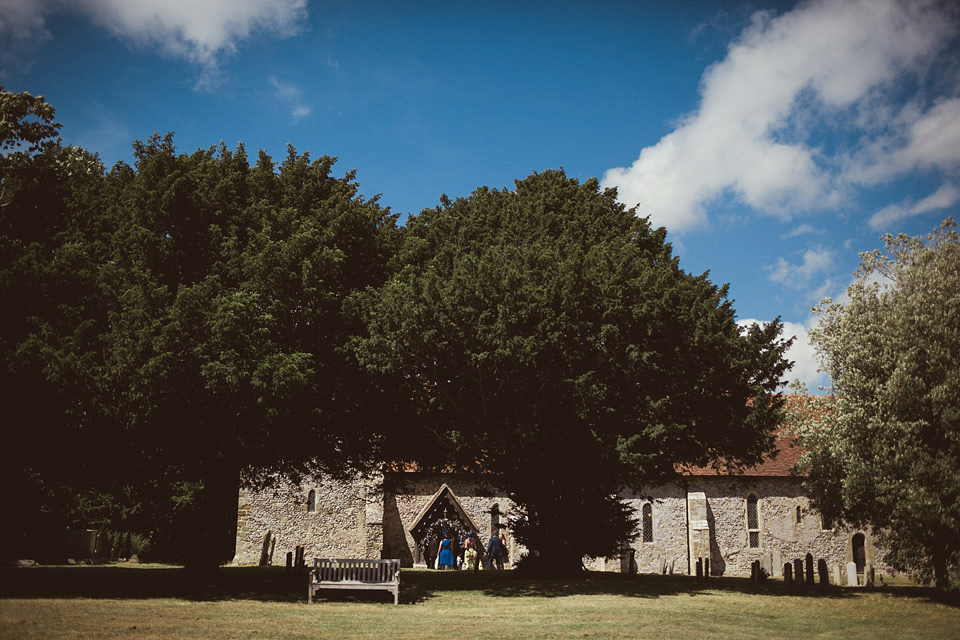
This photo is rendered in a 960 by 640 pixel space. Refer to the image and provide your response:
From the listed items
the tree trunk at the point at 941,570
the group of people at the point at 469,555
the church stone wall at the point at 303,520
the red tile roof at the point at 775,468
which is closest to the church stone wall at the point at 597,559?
the church stone wall at the point at 303,520

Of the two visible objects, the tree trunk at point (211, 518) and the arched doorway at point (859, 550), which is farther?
the arched doorway at point (859, 550)

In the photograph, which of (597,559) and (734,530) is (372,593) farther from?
(734,530)

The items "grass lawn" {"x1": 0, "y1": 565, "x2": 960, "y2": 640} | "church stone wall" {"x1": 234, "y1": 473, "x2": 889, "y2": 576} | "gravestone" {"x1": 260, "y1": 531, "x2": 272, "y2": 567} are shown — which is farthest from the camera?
"church stone wall" {"x1": 234, "y1": 473, "x2": 889, "y2": 576}

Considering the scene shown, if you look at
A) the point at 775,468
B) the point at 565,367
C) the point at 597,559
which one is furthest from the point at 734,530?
the point at 565,367

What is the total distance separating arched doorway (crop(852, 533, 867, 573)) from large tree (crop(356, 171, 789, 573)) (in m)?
23.6

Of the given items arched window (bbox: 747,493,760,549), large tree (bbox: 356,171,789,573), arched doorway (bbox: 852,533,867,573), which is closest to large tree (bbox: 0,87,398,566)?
large tree (bbox: 356,171,789,573)

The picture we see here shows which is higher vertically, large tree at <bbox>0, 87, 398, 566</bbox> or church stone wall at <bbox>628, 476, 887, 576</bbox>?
large tree at <bbox>0, 87, 398, 566</bbox>

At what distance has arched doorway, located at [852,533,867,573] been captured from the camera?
42.6m

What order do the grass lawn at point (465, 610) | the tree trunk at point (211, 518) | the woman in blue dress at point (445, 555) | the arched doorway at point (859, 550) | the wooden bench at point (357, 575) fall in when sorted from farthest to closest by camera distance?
the arched doorway at point (859, 550) → the woman in blue dress at point (445, 555) → the tree trunk at point (211, 518) → the wooden bench at point (357, 575) → the grass lawn at point (465, 610)

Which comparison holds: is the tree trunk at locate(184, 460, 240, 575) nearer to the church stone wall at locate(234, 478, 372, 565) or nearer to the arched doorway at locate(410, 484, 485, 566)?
the church stone wall at locate(234, 478, 372, 565)

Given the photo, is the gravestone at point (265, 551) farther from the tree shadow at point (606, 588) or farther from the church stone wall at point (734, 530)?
the church stone wall at point (734, 530)

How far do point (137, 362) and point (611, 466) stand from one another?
13162 millimetres

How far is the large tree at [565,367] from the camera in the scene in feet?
68.0

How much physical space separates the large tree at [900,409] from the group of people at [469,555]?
16149 millimetres
